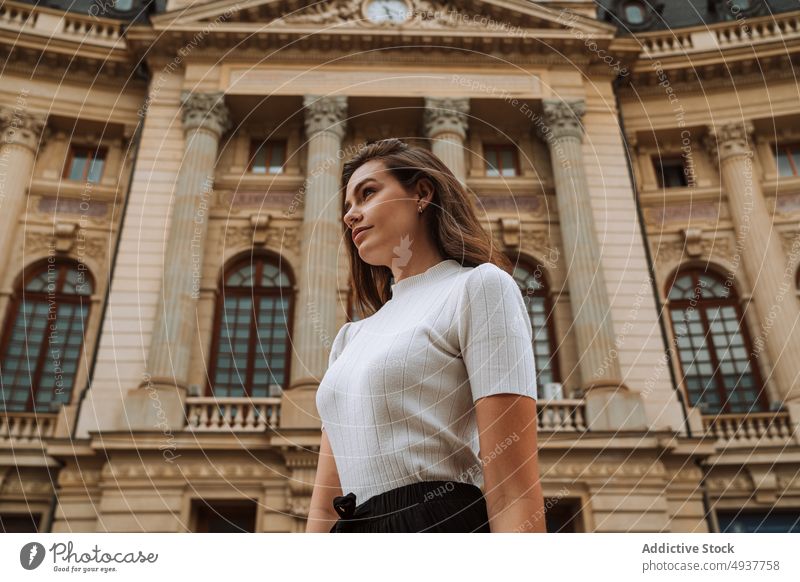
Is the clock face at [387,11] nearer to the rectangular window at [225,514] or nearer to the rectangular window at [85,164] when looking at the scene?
the rectangular window at [85,164]

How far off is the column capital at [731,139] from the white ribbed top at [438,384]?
70.8 feet

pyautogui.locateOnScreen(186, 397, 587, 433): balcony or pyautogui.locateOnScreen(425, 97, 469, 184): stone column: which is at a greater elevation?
pyautogui.locateOnScreen(425, 97, 469, 184): stone column

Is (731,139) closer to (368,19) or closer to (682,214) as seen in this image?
(682,214)

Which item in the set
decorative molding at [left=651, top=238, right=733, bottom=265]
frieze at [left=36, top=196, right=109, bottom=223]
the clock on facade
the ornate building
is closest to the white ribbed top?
the ornate building

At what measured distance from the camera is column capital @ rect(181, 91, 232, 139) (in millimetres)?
19719

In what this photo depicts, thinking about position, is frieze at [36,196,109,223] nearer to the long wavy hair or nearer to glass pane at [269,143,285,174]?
glass pane at [269,143,285,174]

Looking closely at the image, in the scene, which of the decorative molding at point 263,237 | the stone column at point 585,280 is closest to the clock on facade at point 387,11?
the stone column at point 585,280

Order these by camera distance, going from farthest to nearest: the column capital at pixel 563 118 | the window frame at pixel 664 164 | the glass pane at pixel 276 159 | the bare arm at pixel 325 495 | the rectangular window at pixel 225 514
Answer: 1. the window frame at pixel 664 164
2. the glass pane at pixel 276 159
3. the column capital at pixel 563 118
4. the rectangular window at pixel 225 514
5. the bare arm at pixel 325 495

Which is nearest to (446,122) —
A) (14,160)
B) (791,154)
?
(791,154)

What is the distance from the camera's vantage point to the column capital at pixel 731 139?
2105cm

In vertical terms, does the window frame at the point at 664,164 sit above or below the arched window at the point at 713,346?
above

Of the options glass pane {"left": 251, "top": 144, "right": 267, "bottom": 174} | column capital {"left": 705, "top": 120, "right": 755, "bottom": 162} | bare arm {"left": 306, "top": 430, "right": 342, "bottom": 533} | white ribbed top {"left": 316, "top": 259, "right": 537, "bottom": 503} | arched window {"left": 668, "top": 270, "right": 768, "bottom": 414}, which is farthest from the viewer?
column capital {"left": 705, "top": 120, "right": 755, "bottom": 162}

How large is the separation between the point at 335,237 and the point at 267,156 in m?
4.59
